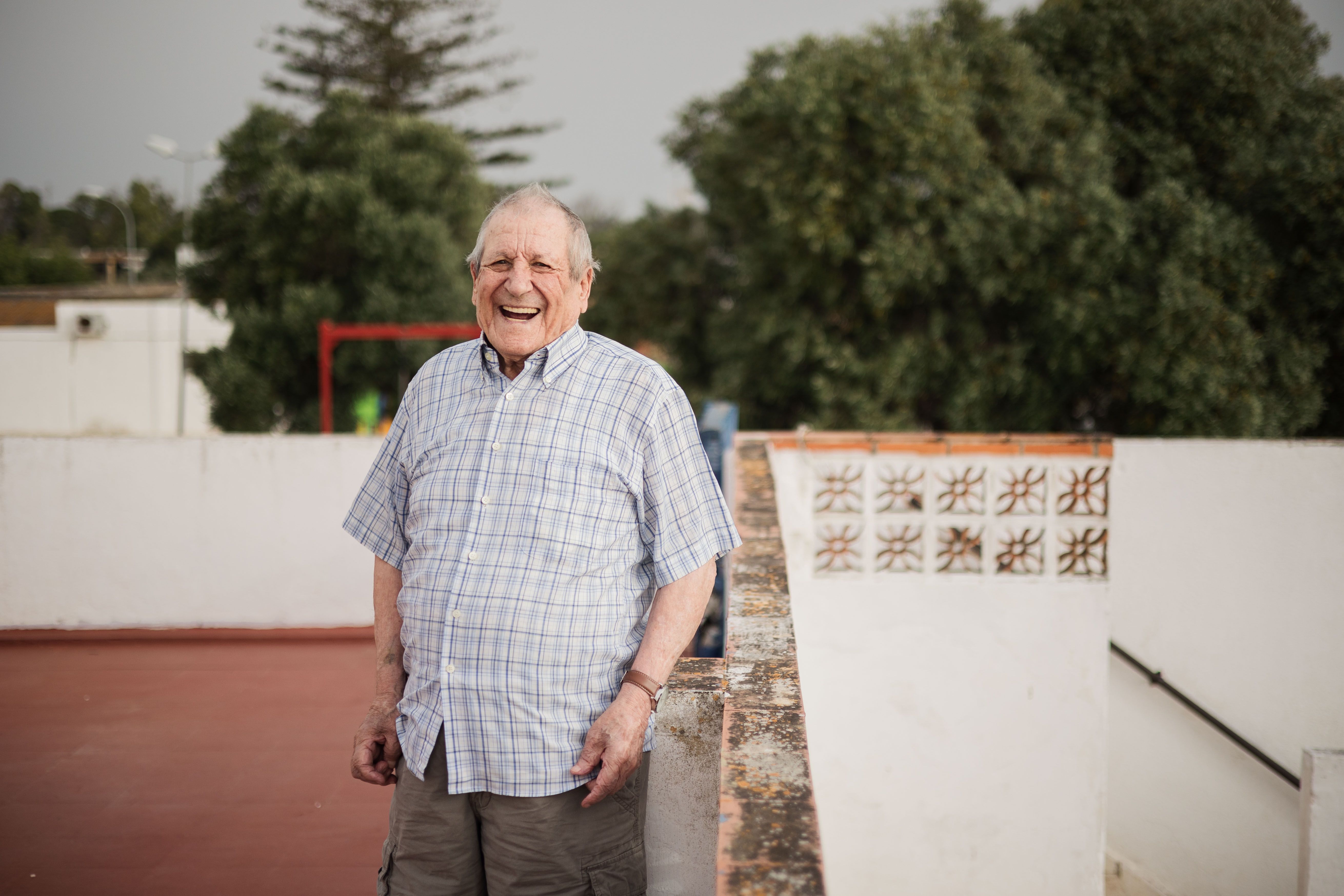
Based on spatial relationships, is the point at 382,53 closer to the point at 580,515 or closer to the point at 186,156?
the point at 186,156

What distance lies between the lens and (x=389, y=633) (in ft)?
5.11

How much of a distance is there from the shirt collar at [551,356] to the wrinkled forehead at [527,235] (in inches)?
4.8

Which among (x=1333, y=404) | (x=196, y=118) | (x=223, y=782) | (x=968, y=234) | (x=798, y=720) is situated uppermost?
(x=196, y=118)

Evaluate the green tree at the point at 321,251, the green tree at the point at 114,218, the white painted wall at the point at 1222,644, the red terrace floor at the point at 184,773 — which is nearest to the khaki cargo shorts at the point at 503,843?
→ the red terrace floor at the point at 184,773

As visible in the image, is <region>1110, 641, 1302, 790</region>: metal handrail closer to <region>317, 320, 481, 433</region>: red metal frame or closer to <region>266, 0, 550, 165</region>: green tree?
<region>317, 320, 481, 433</region>: red metal frame

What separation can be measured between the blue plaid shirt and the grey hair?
0.12m

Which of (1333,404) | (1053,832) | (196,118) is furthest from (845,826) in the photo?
(196,118)

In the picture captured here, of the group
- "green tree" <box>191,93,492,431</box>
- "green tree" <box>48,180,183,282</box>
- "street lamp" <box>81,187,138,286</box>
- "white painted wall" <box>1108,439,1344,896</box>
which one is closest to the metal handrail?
"white painted wall" <box>1108,439,1344,896</box>

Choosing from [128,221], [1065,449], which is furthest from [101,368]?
[1065,449]

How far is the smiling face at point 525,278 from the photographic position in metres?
1.45

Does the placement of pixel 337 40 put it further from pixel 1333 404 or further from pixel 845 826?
pixel 845 826

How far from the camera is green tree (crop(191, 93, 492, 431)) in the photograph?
45.5ft

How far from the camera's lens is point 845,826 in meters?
4.25

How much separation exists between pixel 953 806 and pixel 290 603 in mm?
3356
